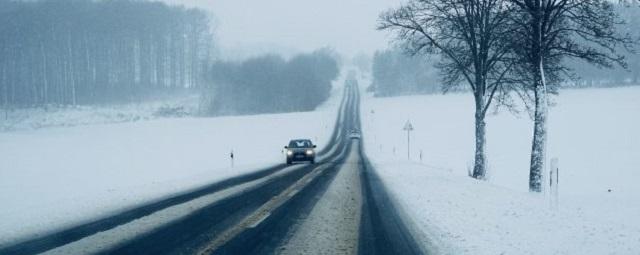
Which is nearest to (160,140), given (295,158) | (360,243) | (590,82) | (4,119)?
(295,158)

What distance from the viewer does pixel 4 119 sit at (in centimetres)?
5603

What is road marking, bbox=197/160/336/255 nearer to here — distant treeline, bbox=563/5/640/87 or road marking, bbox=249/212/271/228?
road marking, bbox=249/212/271/228

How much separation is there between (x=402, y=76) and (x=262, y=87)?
2024 inches

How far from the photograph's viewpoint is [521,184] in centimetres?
2408

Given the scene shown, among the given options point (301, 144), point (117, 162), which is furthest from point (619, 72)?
point (117, 162)

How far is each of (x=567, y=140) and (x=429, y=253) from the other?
37.9 m

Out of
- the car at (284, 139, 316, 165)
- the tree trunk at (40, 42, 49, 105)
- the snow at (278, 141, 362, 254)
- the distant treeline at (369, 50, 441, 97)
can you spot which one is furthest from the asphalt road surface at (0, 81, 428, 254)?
the distant treeline at (369, 50, 441, 97)

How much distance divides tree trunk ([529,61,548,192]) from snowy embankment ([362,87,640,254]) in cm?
56

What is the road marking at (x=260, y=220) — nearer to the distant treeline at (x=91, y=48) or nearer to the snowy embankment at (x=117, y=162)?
the snowy embankment at (x=117, y=162)

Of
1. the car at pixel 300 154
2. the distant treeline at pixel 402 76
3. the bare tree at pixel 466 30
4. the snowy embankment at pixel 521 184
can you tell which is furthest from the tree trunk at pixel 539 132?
the distant treeline at pixel 402 76

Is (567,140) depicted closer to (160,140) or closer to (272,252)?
(160,140)

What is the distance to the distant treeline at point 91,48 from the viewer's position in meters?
71.6

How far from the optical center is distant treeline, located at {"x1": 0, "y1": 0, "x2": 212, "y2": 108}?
71.6 meters

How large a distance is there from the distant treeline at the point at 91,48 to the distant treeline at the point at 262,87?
5.10 m
